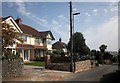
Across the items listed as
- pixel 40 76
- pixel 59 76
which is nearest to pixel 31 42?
pixel 59 76

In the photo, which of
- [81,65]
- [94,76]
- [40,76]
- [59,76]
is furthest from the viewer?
[81,65]

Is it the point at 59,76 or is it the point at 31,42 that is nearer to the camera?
the point at 59,76

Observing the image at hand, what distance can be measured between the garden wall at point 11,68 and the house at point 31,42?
62.5ft

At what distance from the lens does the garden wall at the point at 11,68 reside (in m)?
19.9

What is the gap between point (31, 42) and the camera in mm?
52062

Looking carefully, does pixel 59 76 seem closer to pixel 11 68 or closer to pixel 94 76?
pixel 94 76

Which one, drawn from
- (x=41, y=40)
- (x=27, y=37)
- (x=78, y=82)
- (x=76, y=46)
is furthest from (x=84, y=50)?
(x=78, y=82)

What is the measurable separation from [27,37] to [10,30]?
2472cm

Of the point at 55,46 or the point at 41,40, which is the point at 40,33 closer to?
the point at 41,40

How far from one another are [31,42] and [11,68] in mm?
31375

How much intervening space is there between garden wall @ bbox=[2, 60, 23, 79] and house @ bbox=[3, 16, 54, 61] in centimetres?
1906

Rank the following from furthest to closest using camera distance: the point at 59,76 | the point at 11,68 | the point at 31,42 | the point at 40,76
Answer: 1. the point at 31,42
2. the point at 59,76
3. the point at 40,76
4. the point at 11,68

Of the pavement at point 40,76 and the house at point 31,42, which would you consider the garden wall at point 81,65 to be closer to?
the pavement at point 40,76

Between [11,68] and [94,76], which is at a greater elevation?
[11,68]
